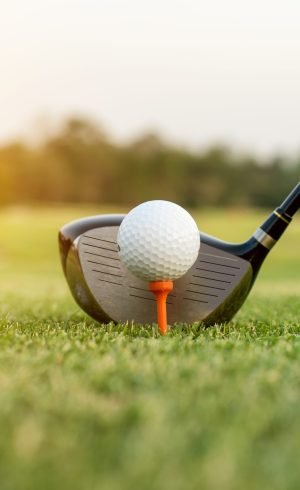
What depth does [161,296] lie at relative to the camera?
3.60m

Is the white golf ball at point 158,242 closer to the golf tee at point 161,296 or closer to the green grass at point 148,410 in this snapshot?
the golf tee at point 161,296

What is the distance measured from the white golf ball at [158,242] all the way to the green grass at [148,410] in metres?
0.38

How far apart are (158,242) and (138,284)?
1.28 ft

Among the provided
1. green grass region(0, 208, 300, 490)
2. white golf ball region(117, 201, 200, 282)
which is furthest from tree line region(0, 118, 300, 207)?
green grass region(0, 208, 300, 490)

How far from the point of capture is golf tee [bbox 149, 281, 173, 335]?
3.49 metres

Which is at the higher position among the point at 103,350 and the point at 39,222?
the point at 103,350

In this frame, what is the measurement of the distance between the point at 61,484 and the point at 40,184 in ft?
128

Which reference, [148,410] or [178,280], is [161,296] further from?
[148,410]

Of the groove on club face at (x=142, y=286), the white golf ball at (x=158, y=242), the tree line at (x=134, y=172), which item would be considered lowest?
the tree line at (x=134, y=172)

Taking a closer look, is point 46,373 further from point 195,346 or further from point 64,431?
point 195,346

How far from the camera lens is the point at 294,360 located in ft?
8.55

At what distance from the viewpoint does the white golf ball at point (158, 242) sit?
139 inches

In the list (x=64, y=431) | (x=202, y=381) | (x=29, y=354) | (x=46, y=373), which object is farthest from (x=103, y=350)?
(x=64, y=431)

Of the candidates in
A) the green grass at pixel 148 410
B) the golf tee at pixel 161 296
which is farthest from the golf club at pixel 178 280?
the green grass at pixel 148 410
